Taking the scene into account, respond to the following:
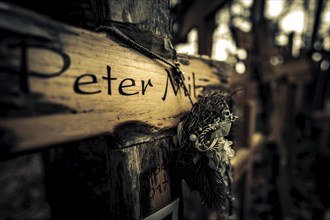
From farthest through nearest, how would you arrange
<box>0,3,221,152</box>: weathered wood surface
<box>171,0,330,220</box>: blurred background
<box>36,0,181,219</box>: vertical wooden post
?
<box>171,0,330,220</box>: blurred background
<box>36,0,181,219</box>: vertical wooden post
<box>0,3,221,152</box>: weathered wood surface

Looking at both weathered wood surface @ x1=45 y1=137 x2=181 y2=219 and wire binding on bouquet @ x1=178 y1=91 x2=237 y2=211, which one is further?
wire binding on bouquet @ x1=178 y1=91 x2=237 y2=211

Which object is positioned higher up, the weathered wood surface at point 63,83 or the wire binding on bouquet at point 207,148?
the weathered wood surface at point 63,83

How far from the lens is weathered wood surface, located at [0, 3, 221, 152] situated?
21.4 inches

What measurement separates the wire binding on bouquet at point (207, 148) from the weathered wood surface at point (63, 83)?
259 mm

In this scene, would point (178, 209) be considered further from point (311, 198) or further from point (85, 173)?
point (311, 198)

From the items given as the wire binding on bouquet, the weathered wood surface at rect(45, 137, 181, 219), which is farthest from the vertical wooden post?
the wire binding on bouquet

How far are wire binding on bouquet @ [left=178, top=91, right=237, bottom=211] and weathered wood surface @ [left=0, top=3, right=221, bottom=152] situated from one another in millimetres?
259

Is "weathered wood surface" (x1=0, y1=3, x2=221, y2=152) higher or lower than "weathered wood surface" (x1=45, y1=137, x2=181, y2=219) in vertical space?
higher

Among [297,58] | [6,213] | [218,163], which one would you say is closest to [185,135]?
[218,163]

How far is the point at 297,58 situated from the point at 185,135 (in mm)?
4539

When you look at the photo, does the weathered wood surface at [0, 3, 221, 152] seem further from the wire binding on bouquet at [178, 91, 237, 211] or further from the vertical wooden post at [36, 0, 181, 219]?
the wire binding on bouquet at [178, 91, 237, 211]

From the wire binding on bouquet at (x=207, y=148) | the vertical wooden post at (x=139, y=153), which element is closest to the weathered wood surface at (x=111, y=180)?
the vertical wooden post at (x=139, y=153)

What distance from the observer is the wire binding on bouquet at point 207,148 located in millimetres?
1029

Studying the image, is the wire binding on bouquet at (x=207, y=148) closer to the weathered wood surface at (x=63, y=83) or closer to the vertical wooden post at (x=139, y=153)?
the vertical wooden post at (x=139, y=153)
